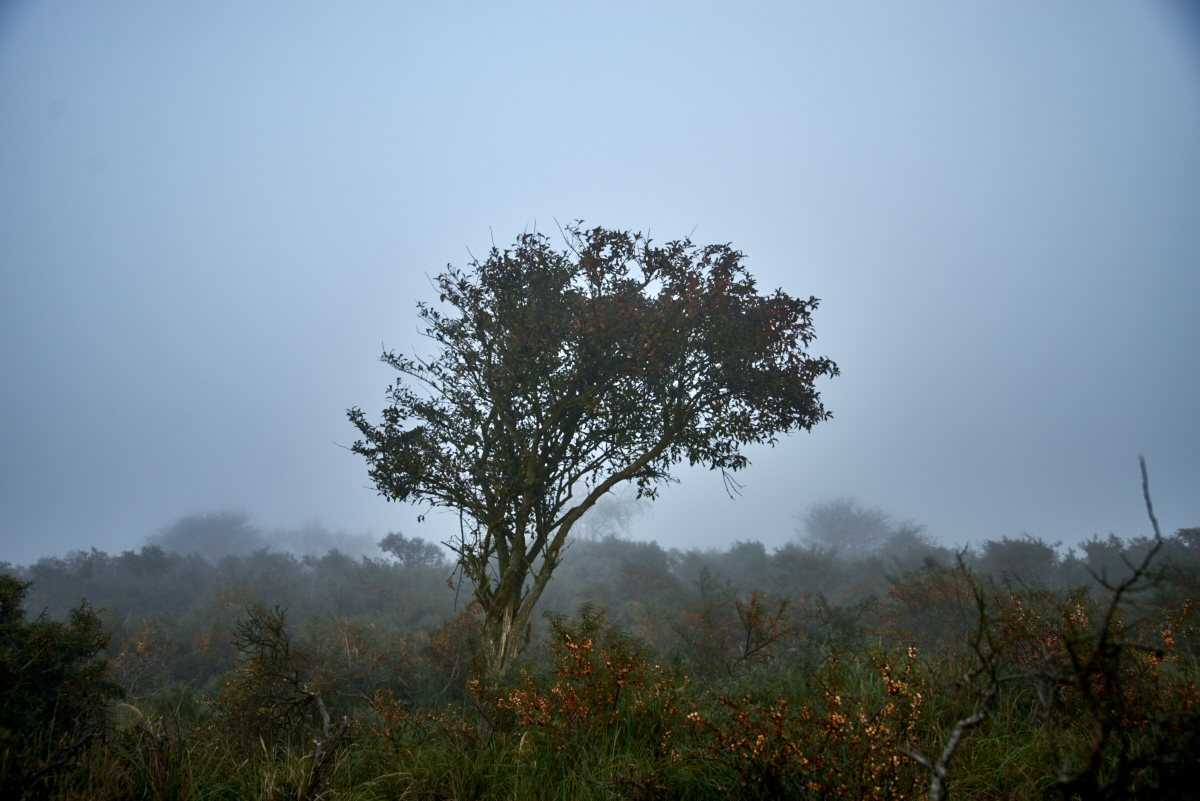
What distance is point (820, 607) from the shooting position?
39.9ft

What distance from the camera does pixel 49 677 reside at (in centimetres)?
588

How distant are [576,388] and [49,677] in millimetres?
6388

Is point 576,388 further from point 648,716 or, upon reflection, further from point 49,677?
point 49,677

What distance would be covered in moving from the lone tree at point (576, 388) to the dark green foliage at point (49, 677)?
3.49m

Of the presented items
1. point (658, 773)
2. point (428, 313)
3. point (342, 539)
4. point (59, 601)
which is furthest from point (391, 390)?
point (342, 539)

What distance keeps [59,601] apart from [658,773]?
29.1m

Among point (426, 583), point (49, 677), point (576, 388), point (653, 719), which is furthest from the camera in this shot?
point (426, 583)

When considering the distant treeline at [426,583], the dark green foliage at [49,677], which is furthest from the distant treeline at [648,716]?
the distant treeline at [426,583]

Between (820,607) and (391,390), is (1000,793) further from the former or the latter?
(820,607)

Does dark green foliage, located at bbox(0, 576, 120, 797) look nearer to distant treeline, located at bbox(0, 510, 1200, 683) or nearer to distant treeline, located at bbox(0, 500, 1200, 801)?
distant treeline, located at bbox(0, 500, 1200, 801)

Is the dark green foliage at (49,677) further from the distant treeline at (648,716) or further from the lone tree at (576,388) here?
the lone tree at (576,388)

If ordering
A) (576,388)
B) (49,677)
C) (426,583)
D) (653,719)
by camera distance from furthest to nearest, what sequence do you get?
(426,583)
(576,388)
(49,677)
(653,719)

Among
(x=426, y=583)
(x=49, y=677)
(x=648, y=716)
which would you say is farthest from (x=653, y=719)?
(x=426, y=583)

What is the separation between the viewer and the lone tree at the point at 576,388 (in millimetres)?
7117
